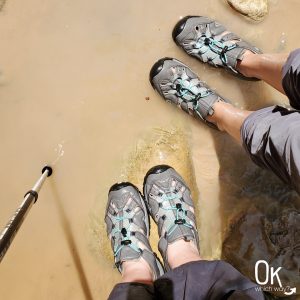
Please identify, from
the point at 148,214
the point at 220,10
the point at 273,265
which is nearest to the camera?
the point at 273,265

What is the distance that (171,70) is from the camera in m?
1.70

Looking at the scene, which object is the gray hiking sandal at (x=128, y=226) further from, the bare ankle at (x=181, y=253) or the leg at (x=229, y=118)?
the leg at (x=229, y=118)

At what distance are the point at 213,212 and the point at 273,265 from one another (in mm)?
306

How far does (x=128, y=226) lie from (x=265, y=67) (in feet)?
2.67

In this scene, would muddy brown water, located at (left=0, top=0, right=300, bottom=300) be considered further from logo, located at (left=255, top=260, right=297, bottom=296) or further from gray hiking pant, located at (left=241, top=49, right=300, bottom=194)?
gray hiking pant, located at (left=241, top=49, right=300, bottom=194)

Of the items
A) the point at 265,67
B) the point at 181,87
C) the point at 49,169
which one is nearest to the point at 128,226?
the point at 49,169

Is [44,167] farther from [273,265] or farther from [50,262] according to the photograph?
[273,265]

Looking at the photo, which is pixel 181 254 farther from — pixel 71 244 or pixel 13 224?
pixel 13 224

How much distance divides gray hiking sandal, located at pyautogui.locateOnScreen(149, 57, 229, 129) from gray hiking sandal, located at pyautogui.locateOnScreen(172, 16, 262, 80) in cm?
9

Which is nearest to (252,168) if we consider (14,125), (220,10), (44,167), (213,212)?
(213,212)

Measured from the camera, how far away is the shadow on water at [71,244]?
160 cm

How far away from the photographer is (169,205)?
1.56 m

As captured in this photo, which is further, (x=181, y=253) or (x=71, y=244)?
(x=71, y=244)

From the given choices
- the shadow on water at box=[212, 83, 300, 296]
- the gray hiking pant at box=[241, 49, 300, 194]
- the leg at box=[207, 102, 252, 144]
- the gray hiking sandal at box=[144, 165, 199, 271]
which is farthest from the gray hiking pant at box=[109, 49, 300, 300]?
the shadow on water at box=[212, 83, 300, 296]
